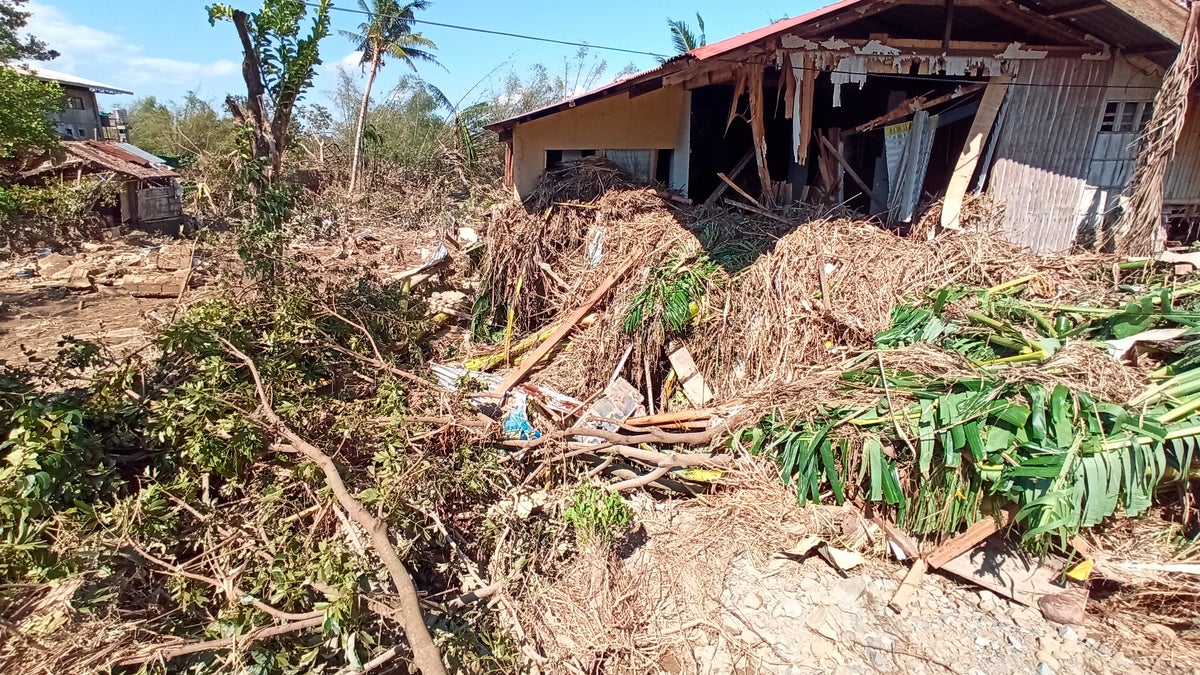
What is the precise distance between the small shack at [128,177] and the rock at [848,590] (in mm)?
16614

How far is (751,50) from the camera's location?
19.6 feet

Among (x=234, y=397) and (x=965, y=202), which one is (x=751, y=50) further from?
(x=234, y=397)

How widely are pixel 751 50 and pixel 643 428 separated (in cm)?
391

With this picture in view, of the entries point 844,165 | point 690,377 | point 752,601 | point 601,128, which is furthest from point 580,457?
point 844,165

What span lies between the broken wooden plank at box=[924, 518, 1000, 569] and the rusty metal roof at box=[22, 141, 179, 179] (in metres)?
17.5

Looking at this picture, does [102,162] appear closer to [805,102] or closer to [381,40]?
[381,40]

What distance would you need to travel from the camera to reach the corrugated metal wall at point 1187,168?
6.41 m

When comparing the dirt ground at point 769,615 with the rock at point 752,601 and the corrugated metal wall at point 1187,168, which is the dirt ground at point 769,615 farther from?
the corrugated metal wall at point 1187,168

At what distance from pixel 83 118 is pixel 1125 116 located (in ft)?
103

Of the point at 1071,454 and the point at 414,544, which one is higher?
the point at 1071,454

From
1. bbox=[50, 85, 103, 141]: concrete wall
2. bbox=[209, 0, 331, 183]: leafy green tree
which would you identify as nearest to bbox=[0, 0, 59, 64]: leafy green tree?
bbox=[50, 85, 103, 141]: concrete wall

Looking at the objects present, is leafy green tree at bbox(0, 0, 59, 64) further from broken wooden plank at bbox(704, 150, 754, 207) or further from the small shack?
broken wooden plank at bbox(704, 150, 754, 207)

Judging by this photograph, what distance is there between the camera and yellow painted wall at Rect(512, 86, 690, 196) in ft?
25.3

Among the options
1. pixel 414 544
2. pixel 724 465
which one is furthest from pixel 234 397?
pixel 724 465
